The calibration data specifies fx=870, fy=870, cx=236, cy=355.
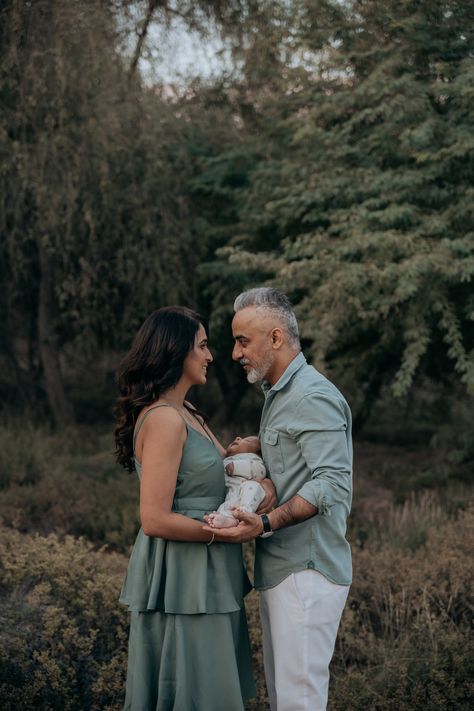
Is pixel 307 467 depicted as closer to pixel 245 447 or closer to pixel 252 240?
pixel 245 447

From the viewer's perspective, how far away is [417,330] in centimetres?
945

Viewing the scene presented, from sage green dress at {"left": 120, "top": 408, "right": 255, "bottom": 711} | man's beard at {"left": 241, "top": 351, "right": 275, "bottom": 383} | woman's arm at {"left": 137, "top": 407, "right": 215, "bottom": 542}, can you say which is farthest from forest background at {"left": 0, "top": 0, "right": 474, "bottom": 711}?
man's beard at {"left": 241, "top": 351, "right": 275, "bottom": 383}

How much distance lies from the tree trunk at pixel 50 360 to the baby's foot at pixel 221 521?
11.5 meters

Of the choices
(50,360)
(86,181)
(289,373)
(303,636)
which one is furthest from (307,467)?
(50,360)

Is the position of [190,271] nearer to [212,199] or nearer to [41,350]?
[212,199]

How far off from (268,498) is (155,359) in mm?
664

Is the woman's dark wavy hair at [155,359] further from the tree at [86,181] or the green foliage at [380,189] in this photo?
the tree at [86,181]

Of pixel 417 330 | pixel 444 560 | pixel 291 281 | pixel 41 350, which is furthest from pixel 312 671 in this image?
pixel 41 350

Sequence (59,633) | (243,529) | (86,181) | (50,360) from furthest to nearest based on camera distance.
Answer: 1. (50,360)
2. (86,181)
3. (59,633)
4. (243,529)

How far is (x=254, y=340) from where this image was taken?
3.34m

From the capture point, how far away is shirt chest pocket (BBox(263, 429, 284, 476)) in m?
3.30

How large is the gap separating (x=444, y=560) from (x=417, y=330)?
13.1 feet

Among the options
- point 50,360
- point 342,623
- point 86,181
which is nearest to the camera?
point 342,623

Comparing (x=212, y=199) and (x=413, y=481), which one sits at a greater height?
(x=212, y=199)
